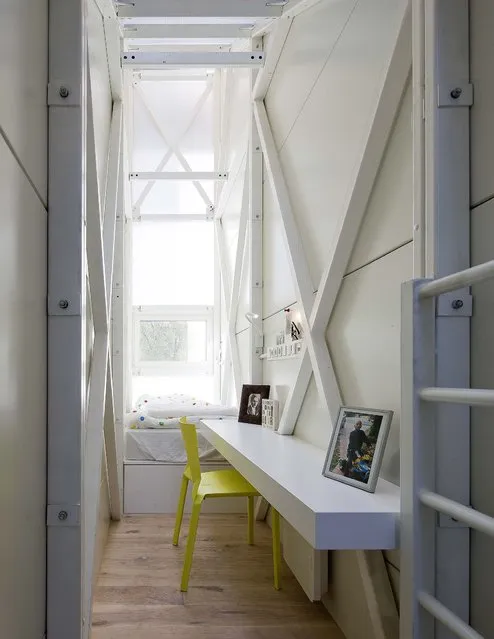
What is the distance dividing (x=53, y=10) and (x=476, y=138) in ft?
3.53

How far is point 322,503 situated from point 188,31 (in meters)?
2.37

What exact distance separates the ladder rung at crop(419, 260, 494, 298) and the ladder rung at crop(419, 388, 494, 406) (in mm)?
194

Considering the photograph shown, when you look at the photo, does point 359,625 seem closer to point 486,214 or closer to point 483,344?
point 483,344

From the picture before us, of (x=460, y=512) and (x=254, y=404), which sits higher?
(x=460, y=512)

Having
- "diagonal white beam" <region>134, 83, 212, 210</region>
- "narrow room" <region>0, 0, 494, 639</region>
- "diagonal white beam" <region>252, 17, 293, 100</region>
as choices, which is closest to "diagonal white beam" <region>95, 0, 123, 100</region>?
"narrow room" <region>0, 0, 494, 639</region>

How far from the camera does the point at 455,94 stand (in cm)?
134

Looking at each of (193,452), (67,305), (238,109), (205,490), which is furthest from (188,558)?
(238,109)

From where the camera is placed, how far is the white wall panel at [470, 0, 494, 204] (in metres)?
1.27

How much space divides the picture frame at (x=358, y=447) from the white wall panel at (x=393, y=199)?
0.49 metres

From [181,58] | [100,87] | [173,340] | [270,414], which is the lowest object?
[270,414]

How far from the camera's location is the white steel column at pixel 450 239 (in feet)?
4.29

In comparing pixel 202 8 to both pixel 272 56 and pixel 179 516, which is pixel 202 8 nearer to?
pixel 272 56

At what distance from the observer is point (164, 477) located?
4.30 meters

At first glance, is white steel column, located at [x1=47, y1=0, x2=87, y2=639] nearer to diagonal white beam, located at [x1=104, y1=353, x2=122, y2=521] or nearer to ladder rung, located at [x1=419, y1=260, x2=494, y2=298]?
ladder rung, located at [x1=419, y1=260, x2=494, y2=298]
